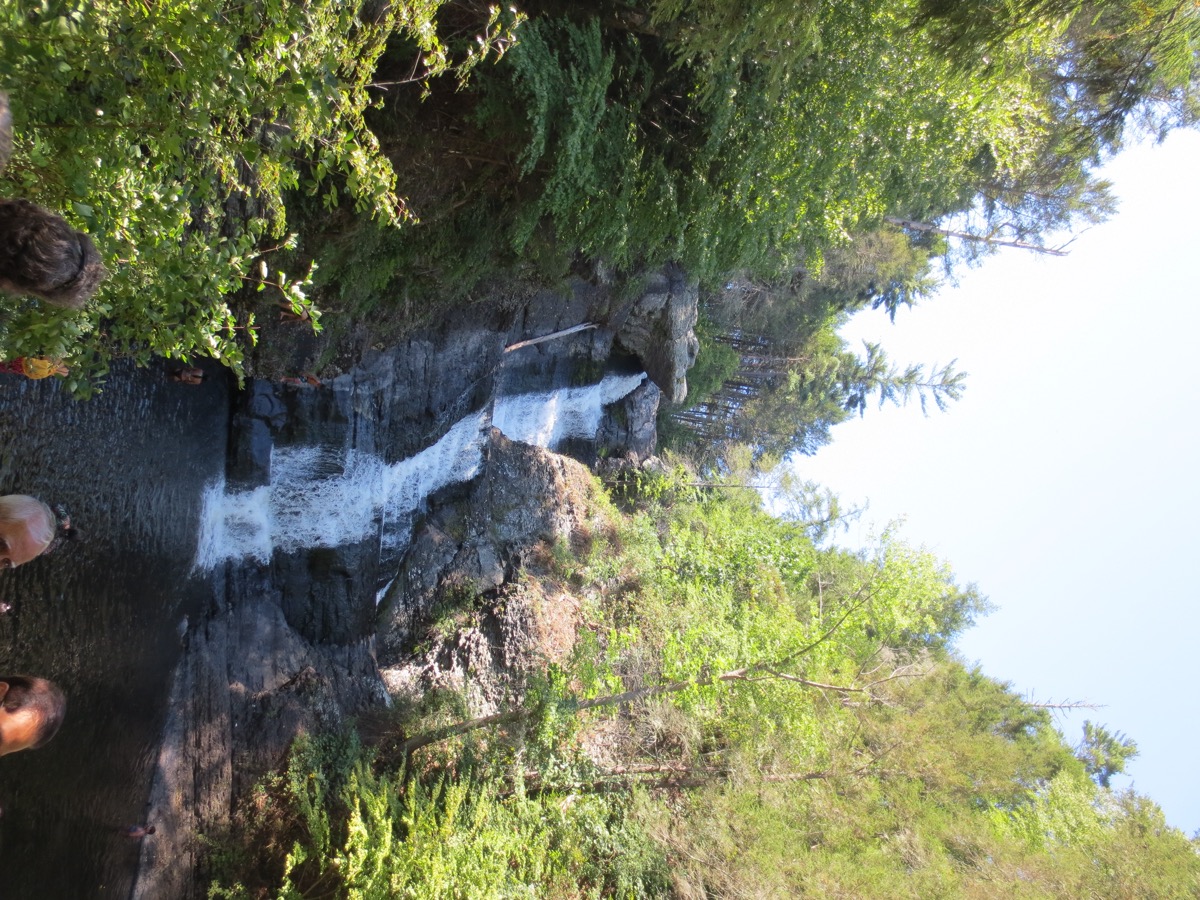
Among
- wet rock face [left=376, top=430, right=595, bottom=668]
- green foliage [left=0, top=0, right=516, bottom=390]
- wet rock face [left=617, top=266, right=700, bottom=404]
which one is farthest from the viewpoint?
wet rock face [left=617, top=266, right=700, bottom=404]

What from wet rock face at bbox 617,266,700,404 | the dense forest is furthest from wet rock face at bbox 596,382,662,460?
the dense forest

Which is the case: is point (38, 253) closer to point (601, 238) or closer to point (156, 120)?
point (156, 120)

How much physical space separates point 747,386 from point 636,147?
16560 mm

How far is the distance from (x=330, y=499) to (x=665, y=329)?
7552 millimetres

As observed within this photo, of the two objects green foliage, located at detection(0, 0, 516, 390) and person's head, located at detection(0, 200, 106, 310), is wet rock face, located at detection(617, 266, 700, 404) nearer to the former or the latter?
green foliage, located at detection(0, 0, 516, 390)

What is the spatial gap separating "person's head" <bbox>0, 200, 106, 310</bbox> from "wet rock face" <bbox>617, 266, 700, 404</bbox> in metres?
10.6

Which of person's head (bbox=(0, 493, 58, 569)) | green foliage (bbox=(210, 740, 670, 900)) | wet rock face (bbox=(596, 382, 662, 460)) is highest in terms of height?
wet rock face (bbox=(596, 382, 662, 460))

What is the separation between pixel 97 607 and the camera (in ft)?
22.6

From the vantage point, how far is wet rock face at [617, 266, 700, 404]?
13633mm

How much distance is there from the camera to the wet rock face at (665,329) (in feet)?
44.7

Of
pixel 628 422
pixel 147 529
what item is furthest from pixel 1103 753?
pixel 147 529

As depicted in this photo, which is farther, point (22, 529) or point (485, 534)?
point (485, 534)

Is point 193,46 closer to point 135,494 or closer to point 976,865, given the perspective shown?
point 135,494

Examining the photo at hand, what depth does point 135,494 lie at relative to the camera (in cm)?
736
